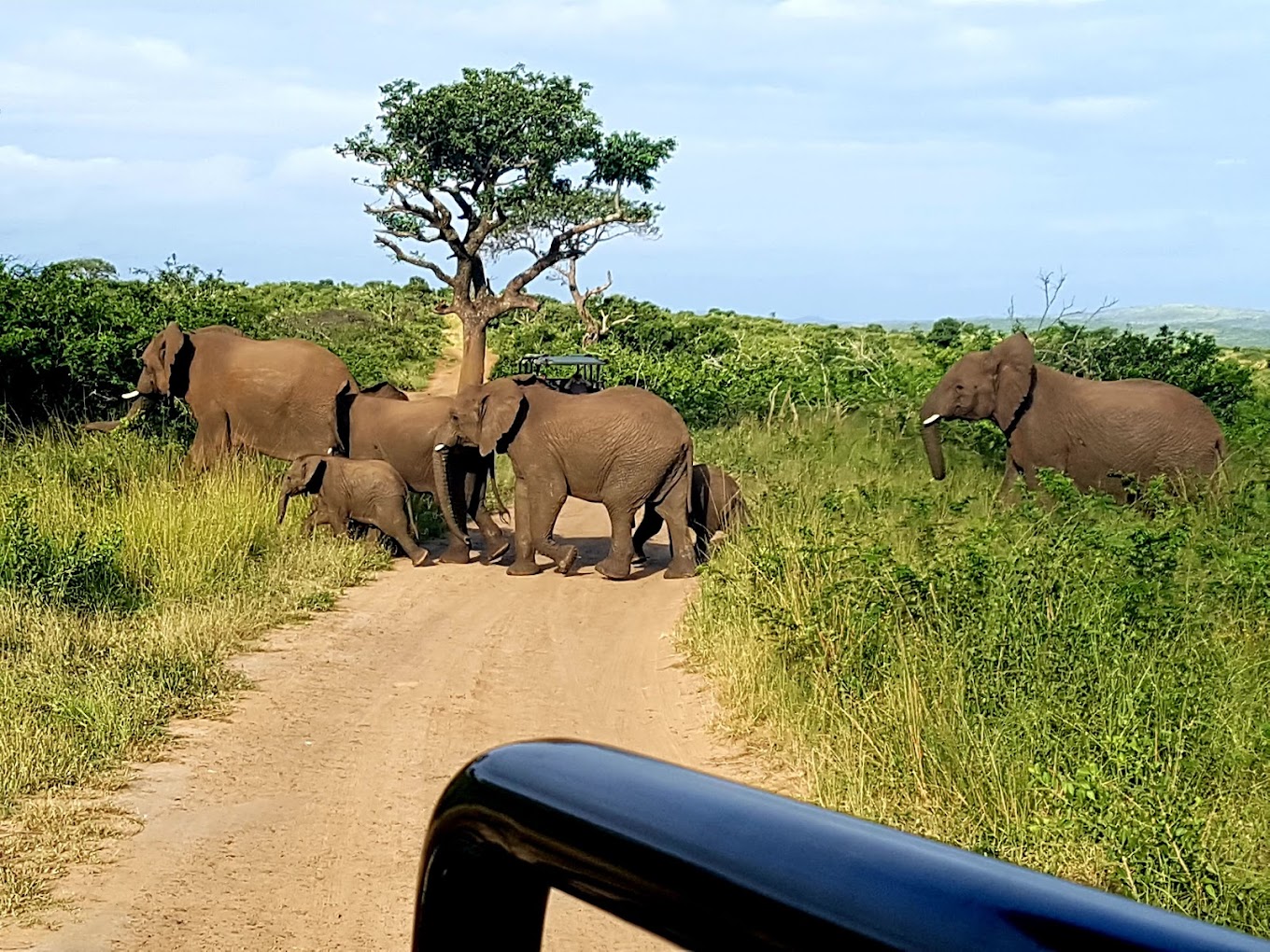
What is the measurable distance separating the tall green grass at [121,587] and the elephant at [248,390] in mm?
430

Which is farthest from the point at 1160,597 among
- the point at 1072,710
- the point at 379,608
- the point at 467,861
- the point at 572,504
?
the point at 572,504

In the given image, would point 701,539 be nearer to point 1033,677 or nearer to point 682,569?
point 682,569

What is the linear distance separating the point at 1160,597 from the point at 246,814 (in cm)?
434

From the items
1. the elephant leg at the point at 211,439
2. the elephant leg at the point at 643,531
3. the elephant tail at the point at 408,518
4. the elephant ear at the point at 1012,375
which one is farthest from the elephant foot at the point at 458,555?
the elephant ear at the point at 1012,375

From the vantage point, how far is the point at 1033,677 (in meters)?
6.61

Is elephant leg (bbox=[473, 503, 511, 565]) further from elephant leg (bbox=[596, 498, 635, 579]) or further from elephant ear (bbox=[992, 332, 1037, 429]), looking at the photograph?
elephant ear (bbox=[992, 332, 1037, 429])

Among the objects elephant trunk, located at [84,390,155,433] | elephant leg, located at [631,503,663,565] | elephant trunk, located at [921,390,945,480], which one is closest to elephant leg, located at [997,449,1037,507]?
elephant trunk, located at [921,390,945,480]

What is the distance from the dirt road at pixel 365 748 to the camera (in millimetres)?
5328

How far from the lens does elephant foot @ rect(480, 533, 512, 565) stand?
559 inches

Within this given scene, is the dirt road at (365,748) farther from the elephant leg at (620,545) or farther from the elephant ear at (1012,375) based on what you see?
the elephant ear at (1012,375)

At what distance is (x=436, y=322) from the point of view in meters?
52.9

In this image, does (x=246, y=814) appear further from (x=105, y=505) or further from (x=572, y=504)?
(x=572, y=504)

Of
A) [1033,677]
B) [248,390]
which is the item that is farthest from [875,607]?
[248,390]

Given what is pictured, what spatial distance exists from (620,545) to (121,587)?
173 inches
